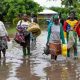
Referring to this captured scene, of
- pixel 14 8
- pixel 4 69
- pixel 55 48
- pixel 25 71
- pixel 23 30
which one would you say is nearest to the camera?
pixel 25 71

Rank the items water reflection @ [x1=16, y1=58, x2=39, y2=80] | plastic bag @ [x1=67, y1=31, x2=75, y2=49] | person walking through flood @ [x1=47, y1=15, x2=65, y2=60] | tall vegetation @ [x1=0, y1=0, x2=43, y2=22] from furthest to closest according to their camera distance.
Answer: tall vegetation @ [x1=0, y1=0, x2=43, y2=22] → plastic bag @ [x1=67, y1=31, x2=75, y2=49] → person walking through flood @ [x1=47, y1=15, x2=65, y2=60] → water reflection @ [x1=16, y1=58, x2=39, y2=80]

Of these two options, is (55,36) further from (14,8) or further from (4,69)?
(14,8)

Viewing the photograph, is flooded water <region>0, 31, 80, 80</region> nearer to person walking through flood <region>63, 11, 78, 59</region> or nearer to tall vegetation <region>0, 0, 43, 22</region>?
person walking through flood <region>63, 11, 78, 59</region>

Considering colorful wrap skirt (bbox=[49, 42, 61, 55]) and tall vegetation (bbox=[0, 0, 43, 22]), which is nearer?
colorful wrap skirt (bbox=[49, 42, 61, 55])

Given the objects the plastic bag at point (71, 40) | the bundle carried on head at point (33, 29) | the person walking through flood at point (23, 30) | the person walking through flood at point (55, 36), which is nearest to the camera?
the person walking through flood at point (55, 36)

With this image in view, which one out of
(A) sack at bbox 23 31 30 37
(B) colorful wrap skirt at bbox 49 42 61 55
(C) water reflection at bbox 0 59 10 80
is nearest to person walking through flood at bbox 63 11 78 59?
(B) colorful wrap skirt at bbox 49 42 61 55

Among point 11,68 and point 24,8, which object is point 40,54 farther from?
point 24,8

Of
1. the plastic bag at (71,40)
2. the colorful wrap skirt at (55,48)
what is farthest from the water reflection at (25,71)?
the plastic bag at (71,40)

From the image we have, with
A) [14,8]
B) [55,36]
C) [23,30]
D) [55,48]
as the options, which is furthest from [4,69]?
[14,8]

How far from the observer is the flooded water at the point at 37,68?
934cm

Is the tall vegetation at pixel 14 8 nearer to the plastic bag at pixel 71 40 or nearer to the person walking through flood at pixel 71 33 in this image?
the person walking through flood at pixel 71 33

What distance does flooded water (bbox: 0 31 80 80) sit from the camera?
934 cm

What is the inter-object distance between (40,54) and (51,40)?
7.71ft

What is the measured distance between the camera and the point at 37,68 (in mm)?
10656
